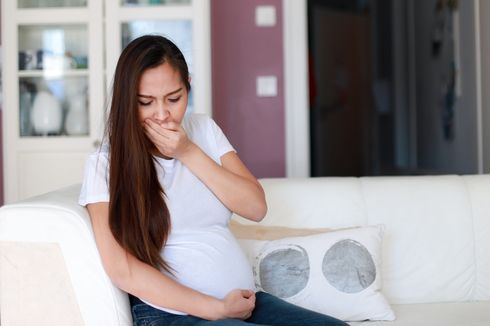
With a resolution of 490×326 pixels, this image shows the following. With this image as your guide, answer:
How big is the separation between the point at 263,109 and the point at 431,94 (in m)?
1.95

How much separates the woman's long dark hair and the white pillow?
0.56 meters

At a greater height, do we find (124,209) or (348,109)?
(348,109)

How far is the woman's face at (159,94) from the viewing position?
6.07ft

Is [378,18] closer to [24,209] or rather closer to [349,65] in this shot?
[349,65]

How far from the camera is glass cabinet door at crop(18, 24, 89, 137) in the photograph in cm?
468

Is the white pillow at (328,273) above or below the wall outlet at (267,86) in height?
below

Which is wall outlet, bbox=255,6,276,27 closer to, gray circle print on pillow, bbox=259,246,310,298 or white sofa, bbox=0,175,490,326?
A: white sofa, bbox=0,175,490,326

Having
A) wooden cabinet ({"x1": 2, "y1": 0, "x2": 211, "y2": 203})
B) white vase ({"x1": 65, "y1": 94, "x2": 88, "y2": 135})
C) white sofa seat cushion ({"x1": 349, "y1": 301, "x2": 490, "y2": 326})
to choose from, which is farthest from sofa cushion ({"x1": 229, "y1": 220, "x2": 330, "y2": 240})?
white vase ({"x1": 65, "y1": 94, "x2": 88, "y2": 135})

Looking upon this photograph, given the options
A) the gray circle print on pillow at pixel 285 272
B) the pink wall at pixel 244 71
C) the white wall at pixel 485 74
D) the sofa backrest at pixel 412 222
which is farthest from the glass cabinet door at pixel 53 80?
the gray circle print on pillow at pixel 285 272

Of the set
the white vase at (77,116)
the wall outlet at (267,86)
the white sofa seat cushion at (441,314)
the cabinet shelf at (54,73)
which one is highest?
the cabinet shelf at (54,73)

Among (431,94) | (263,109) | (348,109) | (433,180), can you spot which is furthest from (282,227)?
(348,109)

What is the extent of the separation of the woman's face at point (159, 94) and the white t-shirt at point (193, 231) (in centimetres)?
13

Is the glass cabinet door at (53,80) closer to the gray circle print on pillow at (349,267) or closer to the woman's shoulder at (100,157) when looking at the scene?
the gray circle print on pillow at (349,267)

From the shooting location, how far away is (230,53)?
194 inches
